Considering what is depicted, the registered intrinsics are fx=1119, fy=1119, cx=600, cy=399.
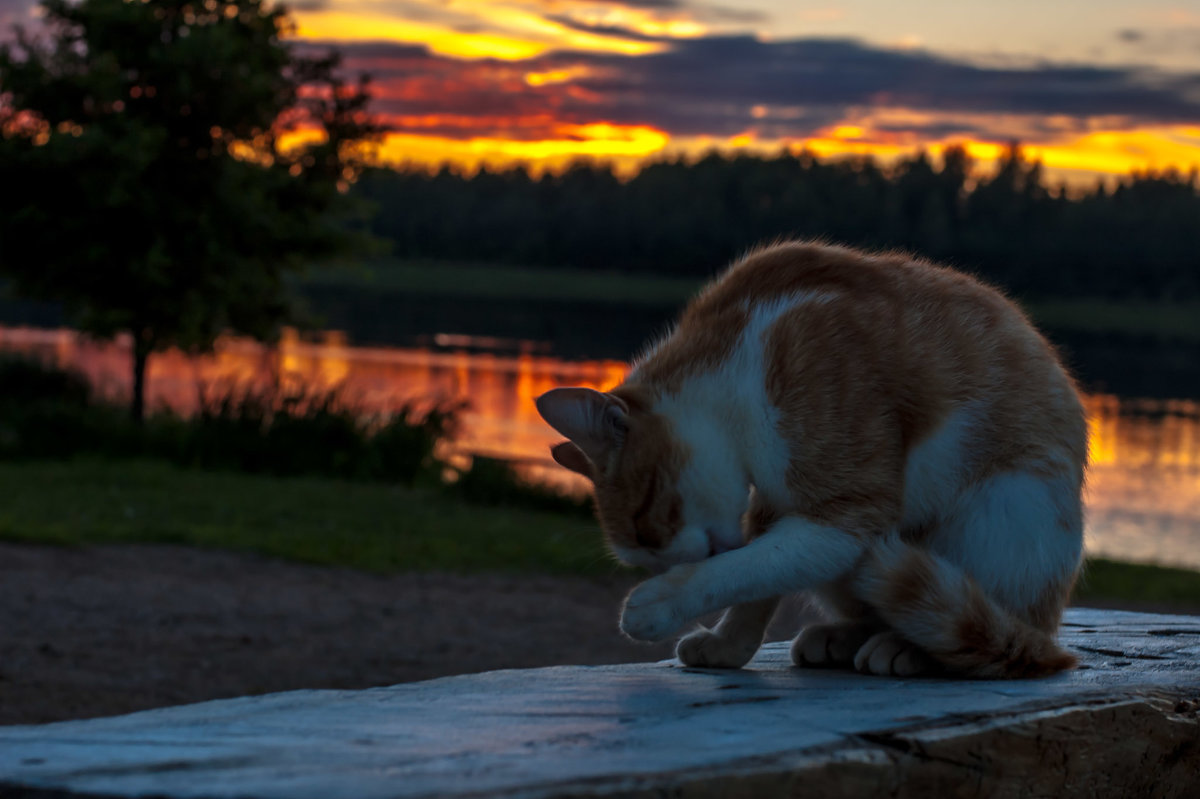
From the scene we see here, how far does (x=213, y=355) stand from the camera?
1478 centimetres

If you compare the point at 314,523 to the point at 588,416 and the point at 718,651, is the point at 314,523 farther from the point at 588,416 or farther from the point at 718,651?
the point at 588,416

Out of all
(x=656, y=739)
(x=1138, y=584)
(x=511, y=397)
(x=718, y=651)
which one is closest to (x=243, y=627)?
(x=718, y=651)

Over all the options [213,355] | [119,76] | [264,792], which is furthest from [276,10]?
[264,792]

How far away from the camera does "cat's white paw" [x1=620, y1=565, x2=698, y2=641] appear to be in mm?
2719

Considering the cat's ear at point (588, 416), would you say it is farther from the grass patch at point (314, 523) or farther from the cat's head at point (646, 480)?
the grass patch at point (314, 523)

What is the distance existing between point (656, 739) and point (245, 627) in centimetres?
586

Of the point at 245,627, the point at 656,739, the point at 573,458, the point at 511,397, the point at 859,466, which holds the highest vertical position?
the point at 859,466

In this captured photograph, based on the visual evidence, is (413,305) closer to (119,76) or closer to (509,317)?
(509,317)

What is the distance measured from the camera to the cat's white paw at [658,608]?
2719 millimetres

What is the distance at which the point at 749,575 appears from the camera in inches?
105

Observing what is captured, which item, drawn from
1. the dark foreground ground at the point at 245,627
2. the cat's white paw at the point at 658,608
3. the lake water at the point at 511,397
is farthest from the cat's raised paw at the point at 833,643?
the lake water at the point at 511,397

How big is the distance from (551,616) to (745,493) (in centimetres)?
585

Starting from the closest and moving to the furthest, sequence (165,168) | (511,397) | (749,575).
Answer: (749,575), (165,168), (511,397)

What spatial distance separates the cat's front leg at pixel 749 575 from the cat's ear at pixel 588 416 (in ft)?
1.32
